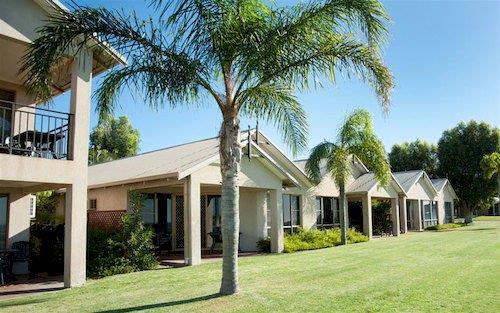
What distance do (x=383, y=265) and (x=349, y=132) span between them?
402 inches

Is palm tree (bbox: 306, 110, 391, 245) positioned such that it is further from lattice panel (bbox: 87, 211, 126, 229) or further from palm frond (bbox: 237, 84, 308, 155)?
lattice panel (bbox: 87, 211, 126, 229)

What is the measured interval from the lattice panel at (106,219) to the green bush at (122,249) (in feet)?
1.72

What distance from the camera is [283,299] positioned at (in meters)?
8.84

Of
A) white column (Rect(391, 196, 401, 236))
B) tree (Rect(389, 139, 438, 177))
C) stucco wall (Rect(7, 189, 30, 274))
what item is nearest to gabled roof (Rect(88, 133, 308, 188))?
stucco wall (Rect(7, 189, 30, 274))

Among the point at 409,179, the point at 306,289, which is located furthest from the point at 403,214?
the point at 306,289

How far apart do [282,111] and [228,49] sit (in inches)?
115

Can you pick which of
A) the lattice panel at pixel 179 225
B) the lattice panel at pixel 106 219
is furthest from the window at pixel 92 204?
the lattice panel at pixel 179 225

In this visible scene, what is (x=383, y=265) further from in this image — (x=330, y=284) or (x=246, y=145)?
(x=246, y=145)

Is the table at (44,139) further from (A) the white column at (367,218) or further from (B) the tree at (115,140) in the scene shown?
(B) the tree at (115,140)

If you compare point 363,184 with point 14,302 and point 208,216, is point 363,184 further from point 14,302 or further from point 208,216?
point 14,302

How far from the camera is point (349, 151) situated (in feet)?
74.9

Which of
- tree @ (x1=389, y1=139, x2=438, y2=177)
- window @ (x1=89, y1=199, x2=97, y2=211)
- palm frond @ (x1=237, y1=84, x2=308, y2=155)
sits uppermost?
tree @ (x1=389, y1=139, x2=438, y2=177)

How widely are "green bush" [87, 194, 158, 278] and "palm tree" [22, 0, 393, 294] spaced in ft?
16.9

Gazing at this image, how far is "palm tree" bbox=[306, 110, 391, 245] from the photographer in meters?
22.5
